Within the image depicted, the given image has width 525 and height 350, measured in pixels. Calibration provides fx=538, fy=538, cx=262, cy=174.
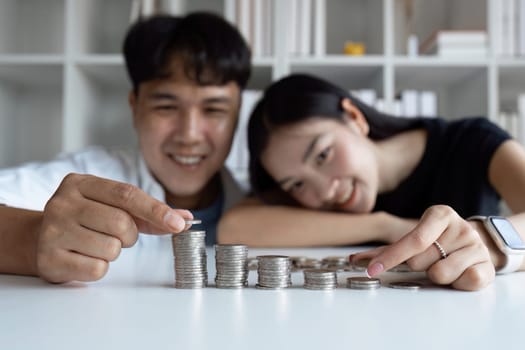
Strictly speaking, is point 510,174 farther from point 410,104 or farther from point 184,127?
point 410,104

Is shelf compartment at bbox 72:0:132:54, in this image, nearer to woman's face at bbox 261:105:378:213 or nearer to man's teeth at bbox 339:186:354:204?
woman's face at bbox 261:105:378:213

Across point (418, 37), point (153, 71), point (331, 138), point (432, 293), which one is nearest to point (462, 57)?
point (418, 37)

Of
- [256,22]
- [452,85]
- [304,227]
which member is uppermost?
[256,22]

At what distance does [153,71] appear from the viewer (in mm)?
1627

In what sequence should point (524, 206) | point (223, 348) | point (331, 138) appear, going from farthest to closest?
1. point (331, 138)
2. point (524, 206)
3. point (223, 348)

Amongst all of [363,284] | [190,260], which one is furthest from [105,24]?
[363,284]

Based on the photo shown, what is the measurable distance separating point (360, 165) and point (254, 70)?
3.29 feet

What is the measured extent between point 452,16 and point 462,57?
59 cm

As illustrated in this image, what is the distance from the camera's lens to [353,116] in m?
1.72

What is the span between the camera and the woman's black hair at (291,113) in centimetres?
160

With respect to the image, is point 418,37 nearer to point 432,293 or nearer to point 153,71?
point 153,71

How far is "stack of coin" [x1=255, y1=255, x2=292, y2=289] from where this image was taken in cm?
74

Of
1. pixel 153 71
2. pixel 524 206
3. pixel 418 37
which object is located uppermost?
pixel 418 37

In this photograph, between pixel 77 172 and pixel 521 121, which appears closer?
pixel 77 172
